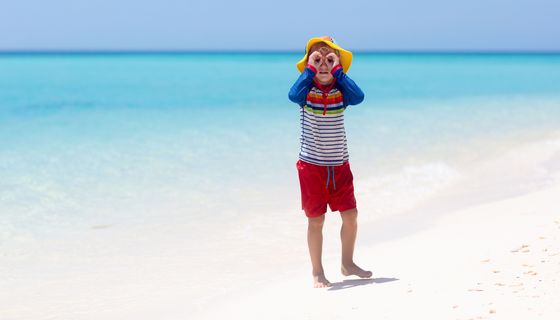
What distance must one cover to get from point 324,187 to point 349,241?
1.23 ft

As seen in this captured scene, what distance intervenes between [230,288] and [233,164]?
4.25 metres

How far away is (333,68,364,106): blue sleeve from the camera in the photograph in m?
3.68

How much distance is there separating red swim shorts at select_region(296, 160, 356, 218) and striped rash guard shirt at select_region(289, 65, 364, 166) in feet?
0.15

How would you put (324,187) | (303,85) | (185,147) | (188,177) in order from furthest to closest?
1. (185,147)
2. (188,177)
3. (324,187)
4. (303,85)

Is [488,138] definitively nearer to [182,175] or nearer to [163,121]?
[182,175]

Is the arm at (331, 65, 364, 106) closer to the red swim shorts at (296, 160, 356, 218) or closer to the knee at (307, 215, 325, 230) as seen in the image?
the red swim shorts at (296, 160, 356, 218)

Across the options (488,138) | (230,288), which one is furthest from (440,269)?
(488,138)

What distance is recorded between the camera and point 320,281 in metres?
3.89

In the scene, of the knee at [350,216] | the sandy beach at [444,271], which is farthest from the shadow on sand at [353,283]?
the knee at [350,216]

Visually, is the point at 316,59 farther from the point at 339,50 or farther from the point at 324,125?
the point at 324,125

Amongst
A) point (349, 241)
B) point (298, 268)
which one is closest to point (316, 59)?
point (349, 241)

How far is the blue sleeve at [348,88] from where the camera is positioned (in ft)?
12.1

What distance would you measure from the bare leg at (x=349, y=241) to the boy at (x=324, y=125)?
0.02m

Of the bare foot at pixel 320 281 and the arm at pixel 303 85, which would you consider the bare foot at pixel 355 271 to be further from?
the arm at pixel 303 85
